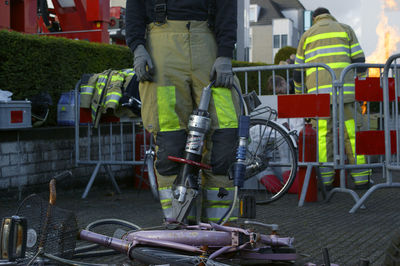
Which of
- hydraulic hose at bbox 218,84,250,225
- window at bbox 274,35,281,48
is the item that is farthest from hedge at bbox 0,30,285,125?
window at bbox 274,35,281,48

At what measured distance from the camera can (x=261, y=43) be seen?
237ft

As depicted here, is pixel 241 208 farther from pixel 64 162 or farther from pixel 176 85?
pixel 64 162

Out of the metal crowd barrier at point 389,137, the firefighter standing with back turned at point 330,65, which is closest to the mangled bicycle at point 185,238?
the metal crowd barrier at point 389,137

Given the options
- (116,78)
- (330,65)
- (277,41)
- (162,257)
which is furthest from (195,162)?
(277,41)

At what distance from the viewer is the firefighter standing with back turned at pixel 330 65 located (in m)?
7.23

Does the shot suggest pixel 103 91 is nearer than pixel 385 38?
Yes

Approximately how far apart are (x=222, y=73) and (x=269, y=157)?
2.97m

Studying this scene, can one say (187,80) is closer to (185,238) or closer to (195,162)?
(195,162)

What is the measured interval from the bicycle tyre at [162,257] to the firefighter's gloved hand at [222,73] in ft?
4.18

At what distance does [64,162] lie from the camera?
8.06m

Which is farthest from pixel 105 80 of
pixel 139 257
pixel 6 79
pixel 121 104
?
pixel 139 257

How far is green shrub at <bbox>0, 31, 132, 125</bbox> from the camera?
301 inches

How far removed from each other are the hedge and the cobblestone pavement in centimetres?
137

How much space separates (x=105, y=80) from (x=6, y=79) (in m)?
1.32
